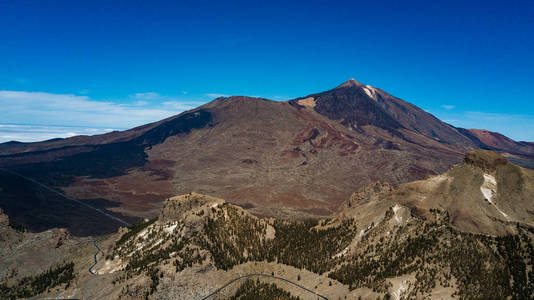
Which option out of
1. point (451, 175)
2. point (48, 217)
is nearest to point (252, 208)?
point (48, 217)

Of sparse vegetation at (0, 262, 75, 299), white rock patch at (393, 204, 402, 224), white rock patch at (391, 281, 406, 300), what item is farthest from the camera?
sparse vegetation at (0, 262, 75, 299)

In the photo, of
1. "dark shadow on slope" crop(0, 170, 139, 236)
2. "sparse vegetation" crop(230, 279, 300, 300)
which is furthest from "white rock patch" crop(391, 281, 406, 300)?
"dark shadow on slope" crop(0, 170, 139, 236)

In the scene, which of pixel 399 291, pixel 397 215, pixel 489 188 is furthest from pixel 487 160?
pixel 399 291

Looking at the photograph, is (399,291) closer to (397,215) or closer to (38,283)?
(397,215)

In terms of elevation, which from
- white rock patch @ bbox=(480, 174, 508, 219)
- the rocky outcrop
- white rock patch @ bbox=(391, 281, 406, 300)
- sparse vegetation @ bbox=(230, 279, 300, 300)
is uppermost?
the rocky outcrop

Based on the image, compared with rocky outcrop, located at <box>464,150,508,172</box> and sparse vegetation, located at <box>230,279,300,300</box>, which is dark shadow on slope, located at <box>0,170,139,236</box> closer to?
sparse vegetation, located at <box>230,279,300,300</box>

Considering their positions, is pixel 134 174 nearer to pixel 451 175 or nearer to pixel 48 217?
pixel 48 217

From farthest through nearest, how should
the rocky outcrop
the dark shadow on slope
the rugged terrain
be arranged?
the dark shadow on slope → the rocky outcrop → the rugged terrain

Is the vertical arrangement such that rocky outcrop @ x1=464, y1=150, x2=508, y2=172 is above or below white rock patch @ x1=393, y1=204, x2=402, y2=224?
above
